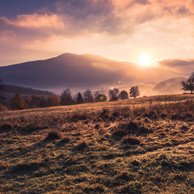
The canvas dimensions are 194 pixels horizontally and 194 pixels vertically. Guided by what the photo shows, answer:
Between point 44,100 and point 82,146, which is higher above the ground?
point 44,100

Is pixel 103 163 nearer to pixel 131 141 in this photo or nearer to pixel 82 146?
pixel 82 146

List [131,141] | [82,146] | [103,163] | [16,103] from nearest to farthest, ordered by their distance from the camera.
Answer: [103,163]
[82,146]
[131,141]
[16,103]

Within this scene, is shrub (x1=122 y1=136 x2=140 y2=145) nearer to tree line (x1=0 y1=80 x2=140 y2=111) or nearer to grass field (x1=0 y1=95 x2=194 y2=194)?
grass field (x1=0 y1=95 x2=194 y2=194)

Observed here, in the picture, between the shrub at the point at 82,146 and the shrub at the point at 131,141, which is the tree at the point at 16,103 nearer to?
the shrub at the point at 82,146

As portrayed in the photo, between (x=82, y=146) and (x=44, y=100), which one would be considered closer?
(x=82, y=146)

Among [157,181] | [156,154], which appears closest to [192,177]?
[157,181]

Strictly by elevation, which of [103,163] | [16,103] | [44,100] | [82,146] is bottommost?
[103,163]

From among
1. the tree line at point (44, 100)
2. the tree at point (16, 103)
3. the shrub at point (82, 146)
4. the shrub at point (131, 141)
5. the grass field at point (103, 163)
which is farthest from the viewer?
the tree line at point (44, 100)

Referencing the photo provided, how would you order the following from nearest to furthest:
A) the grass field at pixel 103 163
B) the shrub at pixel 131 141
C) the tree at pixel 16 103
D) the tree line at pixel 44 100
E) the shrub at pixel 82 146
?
the grass field at pixel 103 163, the shrub at pixel 82 146, the shrub at pixel 131 141, the tree at pixel 16 103, the tree line at pixel 44 100

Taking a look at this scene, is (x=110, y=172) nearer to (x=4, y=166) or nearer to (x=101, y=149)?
(x=101, y=149)

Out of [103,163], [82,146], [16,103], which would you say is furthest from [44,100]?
[103,163]

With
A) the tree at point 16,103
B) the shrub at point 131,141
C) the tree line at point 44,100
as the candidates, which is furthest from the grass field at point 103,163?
the tree line at point 44,100

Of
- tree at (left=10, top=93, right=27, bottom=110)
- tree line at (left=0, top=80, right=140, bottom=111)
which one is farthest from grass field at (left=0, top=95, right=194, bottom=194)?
tree line at (left=0, top=80, right=140, bottom=111)

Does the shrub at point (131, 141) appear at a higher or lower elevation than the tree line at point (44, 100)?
lower
